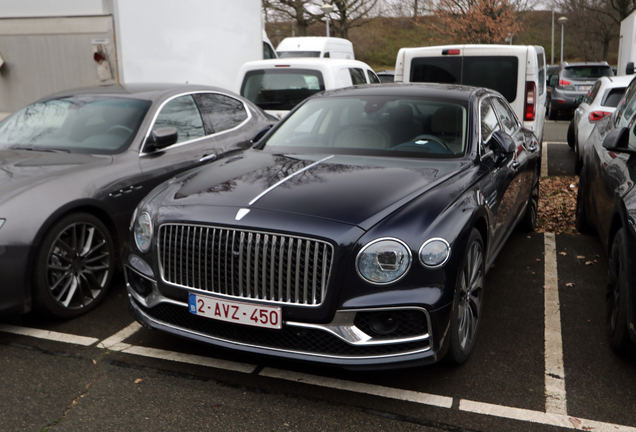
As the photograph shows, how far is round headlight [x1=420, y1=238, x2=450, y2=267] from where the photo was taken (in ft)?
9.96

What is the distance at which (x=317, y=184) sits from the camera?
3.59 meters

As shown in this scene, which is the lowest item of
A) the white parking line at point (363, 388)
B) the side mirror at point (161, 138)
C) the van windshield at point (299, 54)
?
the white parking line at point (363, 388)

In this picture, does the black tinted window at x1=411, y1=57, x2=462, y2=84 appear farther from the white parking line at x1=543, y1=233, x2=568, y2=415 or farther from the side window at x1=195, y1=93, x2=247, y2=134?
the white parking line at x1=543, y1=233, x2=568, y2=415

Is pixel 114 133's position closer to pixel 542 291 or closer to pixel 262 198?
pixel 262 198

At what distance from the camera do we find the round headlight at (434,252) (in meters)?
3.04

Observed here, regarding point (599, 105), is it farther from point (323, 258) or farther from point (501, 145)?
point (323, 258)

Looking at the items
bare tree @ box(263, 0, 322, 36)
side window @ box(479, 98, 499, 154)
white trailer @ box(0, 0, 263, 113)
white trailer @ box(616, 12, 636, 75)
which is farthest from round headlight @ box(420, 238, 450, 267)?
bare tree @ box(263, 0, 322, 36)

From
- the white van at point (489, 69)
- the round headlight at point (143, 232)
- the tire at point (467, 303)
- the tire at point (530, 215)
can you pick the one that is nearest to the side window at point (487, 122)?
the tire at point (467, 303)

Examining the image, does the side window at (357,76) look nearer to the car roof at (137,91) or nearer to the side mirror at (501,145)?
the car roof at (137,91)

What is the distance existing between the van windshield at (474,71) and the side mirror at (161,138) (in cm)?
571

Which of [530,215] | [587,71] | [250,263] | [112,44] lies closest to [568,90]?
[587,71]

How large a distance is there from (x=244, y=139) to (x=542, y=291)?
3192 mm

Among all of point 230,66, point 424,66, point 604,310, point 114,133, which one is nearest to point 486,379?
point 604,310

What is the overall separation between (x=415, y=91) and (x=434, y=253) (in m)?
2.14
